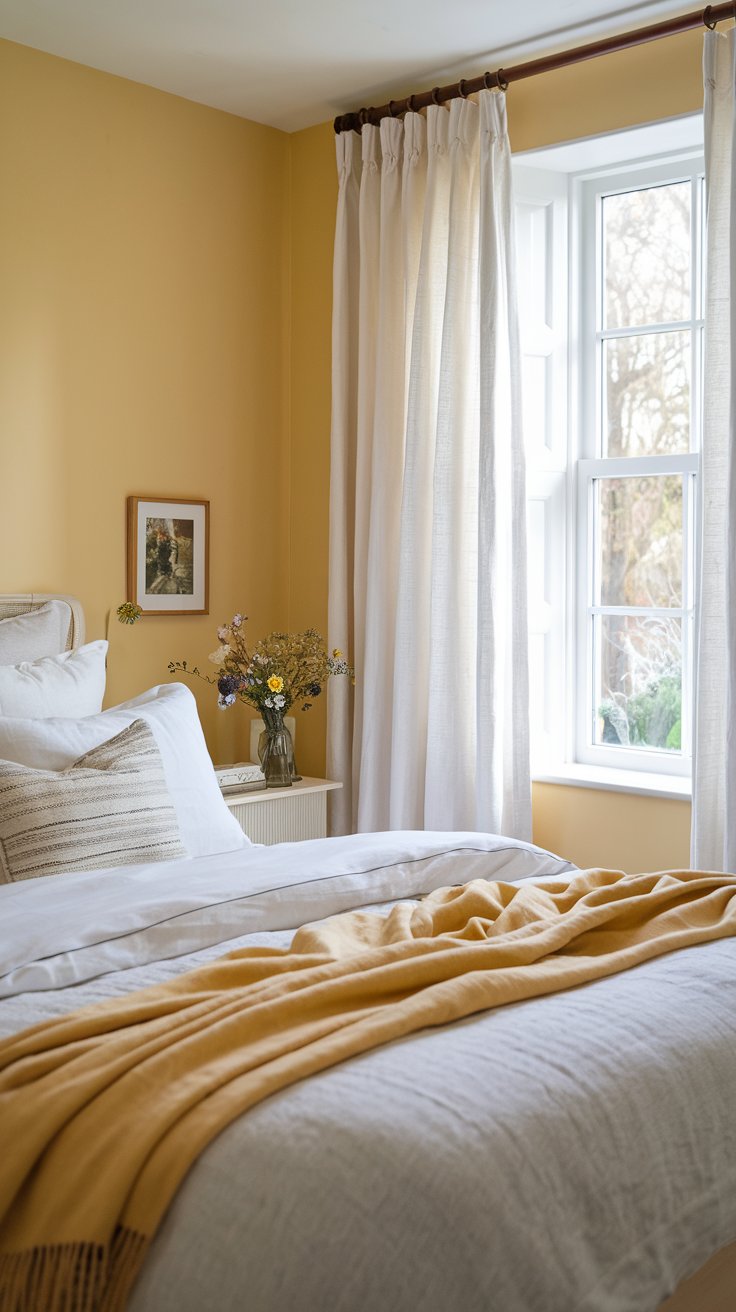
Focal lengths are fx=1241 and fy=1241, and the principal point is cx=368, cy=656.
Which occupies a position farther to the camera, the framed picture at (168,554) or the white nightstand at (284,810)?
the framed picture at (168,554)

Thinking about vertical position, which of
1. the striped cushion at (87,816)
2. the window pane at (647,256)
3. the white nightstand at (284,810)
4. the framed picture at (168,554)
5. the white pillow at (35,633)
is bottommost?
the white nightstand at (284,810)

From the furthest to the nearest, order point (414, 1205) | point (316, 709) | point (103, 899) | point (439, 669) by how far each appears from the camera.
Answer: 1. point (316, 709)
2. point (439, 669)
3. point (103, 899)
4. point (414, 1205)

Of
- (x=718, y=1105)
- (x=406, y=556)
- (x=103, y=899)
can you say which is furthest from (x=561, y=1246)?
(x=406, y=556)

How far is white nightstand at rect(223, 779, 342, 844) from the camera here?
3740 millimetres

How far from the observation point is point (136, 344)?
12.7ft

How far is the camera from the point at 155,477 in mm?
3959

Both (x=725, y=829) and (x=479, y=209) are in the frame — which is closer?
(x=725, y=829)

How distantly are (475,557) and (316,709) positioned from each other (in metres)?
0.93

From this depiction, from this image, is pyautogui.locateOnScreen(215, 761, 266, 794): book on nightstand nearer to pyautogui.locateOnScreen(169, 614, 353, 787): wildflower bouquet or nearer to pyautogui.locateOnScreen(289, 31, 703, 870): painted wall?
pyautogui.locateOnScreen(169, 614, 353, 787): wildflower bouquet

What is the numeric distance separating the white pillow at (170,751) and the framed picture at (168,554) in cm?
106

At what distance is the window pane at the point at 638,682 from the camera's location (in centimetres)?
376

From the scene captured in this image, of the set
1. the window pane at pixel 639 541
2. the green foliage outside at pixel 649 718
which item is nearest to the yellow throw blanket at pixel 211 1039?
the green foliage outside at pixel 649 718

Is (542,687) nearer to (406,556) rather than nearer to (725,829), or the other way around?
(406,556)

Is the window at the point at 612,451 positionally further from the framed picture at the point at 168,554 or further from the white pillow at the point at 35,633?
the white pillow at the point at 35,633
